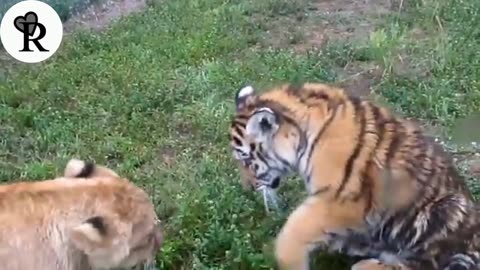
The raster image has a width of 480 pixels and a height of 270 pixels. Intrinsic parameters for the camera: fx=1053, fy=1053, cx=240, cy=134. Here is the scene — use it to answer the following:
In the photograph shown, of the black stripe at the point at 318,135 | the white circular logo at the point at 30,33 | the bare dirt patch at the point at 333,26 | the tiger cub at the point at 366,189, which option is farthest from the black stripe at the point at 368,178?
the white circular logo at the point at 30,33

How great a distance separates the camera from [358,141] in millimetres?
3562

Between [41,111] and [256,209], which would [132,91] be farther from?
[256,209]

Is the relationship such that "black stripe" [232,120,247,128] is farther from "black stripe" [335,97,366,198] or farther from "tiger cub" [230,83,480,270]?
"black stripe" [335,97,366,198]

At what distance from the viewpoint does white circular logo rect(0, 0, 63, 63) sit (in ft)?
18.1

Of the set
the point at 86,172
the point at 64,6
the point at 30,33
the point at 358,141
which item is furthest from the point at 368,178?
the point at 64,6

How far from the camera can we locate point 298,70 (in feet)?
18.8

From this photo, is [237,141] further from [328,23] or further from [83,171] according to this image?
[328,23]

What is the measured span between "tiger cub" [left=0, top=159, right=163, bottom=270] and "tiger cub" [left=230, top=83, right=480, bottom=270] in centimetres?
80

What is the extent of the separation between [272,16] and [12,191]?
14.9ft

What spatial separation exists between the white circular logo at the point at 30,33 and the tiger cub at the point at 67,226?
8.65 ft

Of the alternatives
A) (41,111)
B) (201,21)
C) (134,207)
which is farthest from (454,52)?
(134,207)

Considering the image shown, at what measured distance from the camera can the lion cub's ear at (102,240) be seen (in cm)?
274

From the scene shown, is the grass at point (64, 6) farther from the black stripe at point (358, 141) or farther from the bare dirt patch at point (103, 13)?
the black stripe at point (358, 141)

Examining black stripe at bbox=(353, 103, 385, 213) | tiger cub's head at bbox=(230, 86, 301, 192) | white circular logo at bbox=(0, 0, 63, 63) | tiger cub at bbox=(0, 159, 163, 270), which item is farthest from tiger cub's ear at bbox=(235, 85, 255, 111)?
white circular logo at bbox=(0, 0, 63, 63)
